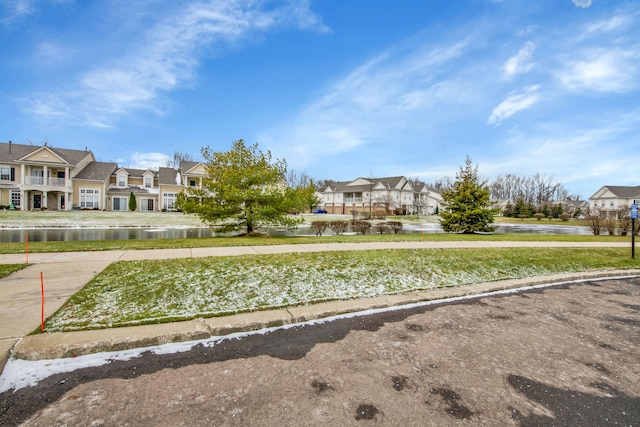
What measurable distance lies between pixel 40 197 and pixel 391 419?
4882 cm

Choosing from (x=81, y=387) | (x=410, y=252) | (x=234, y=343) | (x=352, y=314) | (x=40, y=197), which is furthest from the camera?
(x=40, y=197)

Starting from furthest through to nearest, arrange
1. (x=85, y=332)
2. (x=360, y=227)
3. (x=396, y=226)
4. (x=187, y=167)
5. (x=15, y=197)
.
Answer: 1. (x=187, y=167)
2. (x=15, y=197)
3. (x=396, y=226)
4. (x=360, y=227)
5. (x=85, y=332)

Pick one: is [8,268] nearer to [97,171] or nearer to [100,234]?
[100,234]

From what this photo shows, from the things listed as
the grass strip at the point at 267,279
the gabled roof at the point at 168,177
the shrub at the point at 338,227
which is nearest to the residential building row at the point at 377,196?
the gabled roof at the point at 168,177

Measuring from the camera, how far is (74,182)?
3862cm

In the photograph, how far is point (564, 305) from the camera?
5.70 metres

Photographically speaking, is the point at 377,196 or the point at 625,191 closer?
the point at 377,196

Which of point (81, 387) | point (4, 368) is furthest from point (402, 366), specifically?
point (4, 368)

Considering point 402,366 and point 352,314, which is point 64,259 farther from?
point 402,366

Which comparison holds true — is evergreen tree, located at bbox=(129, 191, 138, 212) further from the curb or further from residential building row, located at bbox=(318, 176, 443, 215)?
the curb

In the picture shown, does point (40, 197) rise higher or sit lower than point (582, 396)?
higher

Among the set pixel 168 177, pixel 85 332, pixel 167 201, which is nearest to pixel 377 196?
pixel 168 177

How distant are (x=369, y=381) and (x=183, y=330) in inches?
95.8

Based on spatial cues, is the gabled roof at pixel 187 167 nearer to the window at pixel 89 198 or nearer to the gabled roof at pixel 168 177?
the gabled roof at pixel 168 177
